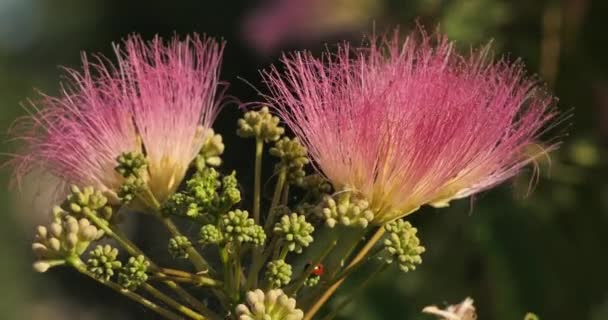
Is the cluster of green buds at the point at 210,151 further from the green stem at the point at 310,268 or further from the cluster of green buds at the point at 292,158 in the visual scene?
the green stem at the point at 310,268

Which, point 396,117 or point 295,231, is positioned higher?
point 396,117

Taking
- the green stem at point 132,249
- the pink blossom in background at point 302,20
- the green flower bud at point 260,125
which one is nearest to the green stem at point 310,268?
the green stem at point 132,249

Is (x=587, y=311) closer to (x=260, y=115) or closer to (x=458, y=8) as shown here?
(x=458, y=8)

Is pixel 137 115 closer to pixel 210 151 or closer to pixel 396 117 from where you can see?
pixel 210 151

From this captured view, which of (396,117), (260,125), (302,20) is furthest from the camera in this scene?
(302,20)

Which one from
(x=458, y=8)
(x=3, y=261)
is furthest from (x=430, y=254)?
(x=3, y=261)

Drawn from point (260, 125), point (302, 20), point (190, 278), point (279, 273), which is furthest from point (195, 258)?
point (302, 20)

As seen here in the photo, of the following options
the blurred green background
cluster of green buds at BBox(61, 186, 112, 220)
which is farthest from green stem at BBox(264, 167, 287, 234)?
the blurred green background
